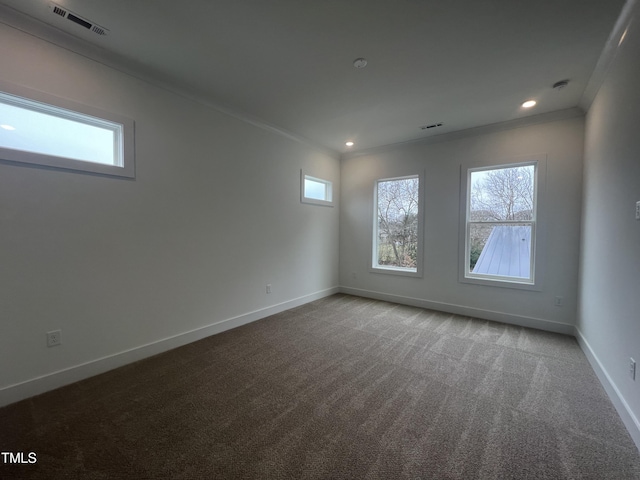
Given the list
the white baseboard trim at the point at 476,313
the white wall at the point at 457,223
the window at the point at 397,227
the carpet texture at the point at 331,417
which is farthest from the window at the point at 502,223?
the carpet texture at the point at 331,417

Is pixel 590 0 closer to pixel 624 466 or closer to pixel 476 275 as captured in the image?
pixel 624 466

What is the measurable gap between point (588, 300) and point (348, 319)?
260cm

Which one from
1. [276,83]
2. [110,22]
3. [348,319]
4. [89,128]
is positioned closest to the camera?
[110,22]

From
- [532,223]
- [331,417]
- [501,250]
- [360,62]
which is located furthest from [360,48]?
[501,250]

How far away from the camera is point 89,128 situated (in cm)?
228

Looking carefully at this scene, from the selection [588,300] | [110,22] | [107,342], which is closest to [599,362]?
[588,300]

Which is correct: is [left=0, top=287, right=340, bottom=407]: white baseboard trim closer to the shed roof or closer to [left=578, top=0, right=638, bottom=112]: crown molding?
the shed roof

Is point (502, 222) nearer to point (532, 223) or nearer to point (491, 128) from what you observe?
point (532, 223)

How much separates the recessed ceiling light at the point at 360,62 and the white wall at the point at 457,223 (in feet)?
7.44

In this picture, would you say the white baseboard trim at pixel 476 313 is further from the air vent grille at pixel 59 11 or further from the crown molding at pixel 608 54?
the air vent grille at pixel 59 11

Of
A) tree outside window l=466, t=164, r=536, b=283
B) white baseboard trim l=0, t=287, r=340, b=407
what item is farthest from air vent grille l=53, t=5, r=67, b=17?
tree outside window l=466, t=164, r=536, b=283

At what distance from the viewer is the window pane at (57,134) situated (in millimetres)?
1907

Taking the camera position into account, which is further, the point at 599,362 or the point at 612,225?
the point at 599,362

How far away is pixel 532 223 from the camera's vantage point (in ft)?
11.4
